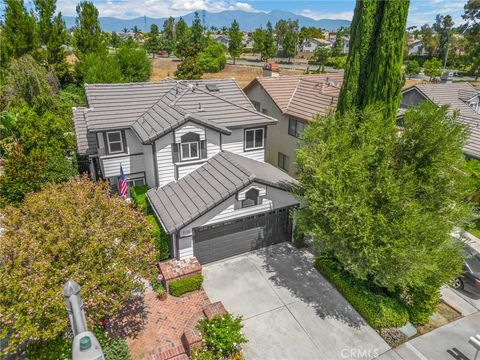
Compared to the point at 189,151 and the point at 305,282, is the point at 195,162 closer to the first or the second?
the point at 189,151

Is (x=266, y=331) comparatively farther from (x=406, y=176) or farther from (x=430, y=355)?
(x=406, y=176)

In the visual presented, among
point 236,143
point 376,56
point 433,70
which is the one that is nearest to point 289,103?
point 236,143

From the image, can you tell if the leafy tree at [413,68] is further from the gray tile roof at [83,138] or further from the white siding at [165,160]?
the white siding at [165,160]

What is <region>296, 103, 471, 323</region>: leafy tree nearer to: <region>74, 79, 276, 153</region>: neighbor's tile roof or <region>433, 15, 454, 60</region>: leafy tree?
<region>74, 79, 276, 153</region>: neighbor's tile roof

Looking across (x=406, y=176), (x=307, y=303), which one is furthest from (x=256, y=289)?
(x=406, y=176)

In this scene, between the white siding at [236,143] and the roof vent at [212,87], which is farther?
the roof vent at [212,87]

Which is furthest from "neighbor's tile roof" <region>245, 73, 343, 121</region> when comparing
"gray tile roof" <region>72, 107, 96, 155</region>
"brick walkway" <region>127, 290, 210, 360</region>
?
"brick walkway" <region>127, 290, 210, 360</region>

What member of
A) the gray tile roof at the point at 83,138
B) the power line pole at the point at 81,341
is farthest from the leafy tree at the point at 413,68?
the power line pole at the point at 81,341
